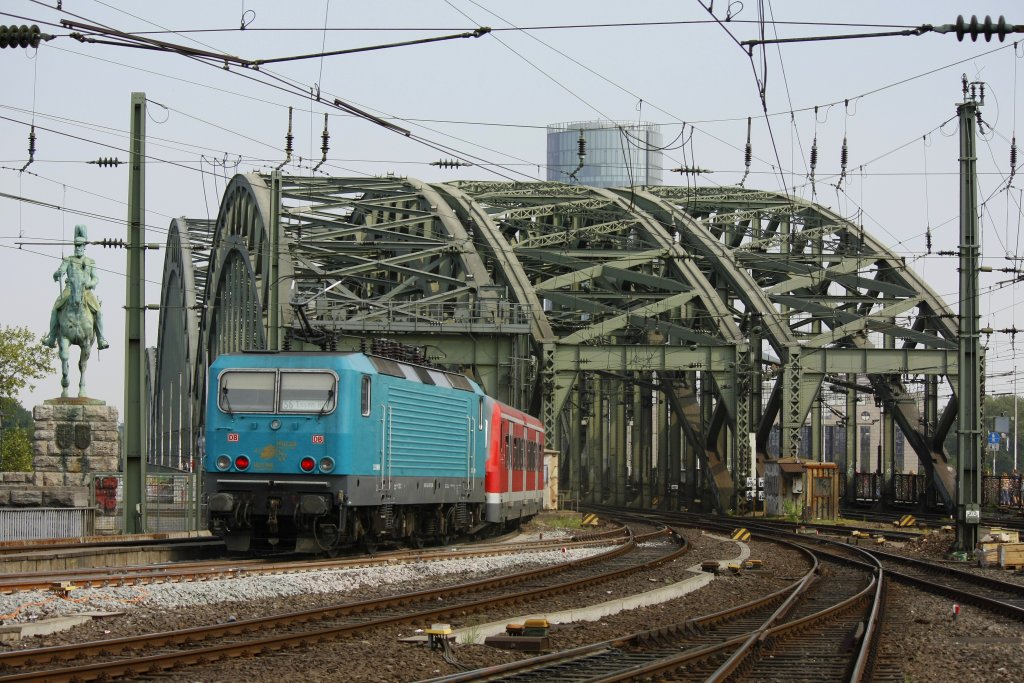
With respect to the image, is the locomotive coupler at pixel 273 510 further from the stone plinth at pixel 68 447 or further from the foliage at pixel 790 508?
the foliage at pixel 790 508

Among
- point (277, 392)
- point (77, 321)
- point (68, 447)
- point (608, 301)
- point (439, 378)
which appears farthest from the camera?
point (608, 301)

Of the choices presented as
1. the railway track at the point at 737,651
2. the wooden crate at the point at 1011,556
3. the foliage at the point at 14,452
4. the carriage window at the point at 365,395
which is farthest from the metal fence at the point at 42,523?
the foliage at the point at 14,452

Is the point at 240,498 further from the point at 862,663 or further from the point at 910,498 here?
the point at 910,498

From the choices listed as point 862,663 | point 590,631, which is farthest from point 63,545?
point 862,663

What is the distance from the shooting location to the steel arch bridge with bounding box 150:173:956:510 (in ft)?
155

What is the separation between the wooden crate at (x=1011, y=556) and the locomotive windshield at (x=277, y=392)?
12.5 metres

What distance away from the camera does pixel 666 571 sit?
75.2 feet

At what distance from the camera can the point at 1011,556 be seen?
24922mm

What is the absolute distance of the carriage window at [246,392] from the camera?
21312 mm

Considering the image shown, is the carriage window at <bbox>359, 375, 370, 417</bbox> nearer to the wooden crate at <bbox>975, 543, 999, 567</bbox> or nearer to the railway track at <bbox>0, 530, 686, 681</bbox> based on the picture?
the railway track at <bbox>0, 530, 686, 681</bbox>

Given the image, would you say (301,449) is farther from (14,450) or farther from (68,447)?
(14,450)

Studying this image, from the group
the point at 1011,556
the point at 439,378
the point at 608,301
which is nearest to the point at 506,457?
the point at 439,378

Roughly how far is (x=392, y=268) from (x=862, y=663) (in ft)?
133

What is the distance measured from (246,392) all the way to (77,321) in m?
19.4
